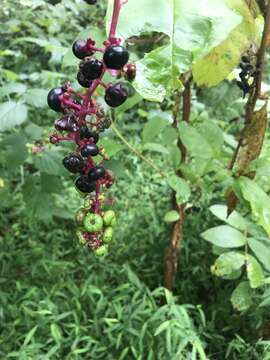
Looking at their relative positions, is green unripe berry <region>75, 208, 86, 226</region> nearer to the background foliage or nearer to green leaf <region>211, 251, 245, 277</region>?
the background foliage

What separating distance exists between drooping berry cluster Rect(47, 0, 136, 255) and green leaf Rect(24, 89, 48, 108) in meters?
0.95

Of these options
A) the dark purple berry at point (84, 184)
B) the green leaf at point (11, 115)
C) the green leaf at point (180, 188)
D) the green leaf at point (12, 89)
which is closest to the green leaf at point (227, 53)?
the dark purple berry at point (84, 184)

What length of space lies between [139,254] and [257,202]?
1334 millimetres

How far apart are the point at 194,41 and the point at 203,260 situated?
6.17 ft

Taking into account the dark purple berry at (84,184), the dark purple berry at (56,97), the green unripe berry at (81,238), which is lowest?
the green unripe berry at (81,238)

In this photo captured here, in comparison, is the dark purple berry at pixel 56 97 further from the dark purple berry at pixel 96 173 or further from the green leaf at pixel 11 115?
the green leaf at pixel 11 115

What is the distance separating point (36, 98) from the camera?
1860mm

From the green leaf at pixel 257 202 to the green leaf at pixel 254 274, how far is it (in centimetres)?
40

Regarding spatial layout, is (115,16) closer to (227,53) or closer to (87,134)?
(87,134)

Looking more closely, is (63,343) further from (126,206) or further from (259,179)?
(126,206)

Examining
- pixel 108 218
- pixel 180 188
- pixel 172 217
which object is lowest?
pixel 172 217

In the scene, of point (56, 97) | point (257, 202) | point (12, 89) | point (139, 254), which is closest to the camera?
point (56, 97)

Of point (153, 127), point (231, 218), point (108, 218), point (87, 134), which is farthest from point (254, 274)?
point (87, 134)

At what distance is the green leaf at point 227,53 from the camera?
40.0 inches
